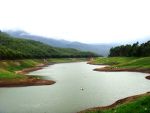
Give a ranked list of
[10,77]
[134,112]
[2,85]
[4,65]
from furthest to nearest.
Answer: [4,65], [10,77], [2,85], [134,112]

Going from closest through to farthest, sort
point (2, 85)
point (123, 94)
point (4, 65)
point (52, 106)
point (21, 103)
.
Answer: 1. point (52, 106)
2. point (21, 103)
3. point (123, 94)
4. point (2, 85)
5. point (4, 65)

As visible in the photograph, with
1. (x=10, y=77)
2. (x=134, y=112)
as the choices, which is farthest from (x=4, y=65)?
(x=134, y=112)

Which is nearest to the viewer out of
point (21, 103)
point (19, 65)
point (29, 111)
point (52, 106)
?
point (29, 111)

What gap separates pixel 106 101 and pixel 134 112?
30.3 meters

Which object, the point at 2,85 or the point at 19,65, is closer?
the point at 2,85


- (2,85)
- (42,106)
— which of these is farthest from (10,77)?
(42,106)

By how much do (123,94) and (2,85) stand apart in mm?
44619

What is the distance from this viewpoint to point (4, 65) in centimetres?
16962

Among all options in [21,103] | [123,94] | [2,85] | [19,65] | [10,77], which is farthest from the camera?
[19,65]

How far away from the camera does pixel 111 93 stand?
78.2 meters

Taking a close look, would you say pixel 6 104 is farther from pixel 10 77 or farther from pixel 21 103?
pixel 10 77

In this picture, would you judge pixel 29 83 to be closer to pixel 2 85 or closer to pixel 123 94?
pixel 2 85

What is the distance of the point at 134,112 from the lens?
118 feet

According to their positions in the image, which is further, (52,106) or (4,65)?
(4,65)
